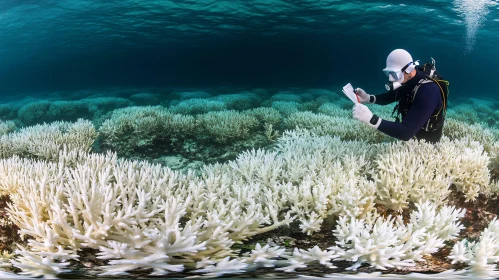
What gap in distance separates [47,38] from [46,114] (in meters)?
35.1

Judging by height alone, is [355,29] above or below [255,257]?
above

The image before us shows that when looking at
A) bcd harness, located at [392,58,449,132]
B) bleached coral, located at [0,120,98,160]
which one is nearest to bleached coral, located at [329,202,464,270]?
bcd harness, located at [392,58,449,132]

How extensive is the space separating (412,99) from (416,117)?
1.83 ft

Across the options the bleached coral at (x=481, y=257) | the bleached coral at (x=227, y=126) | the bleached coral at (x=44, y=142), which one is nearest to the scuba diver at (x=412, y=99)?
the bleached coral at (x=481, y=257)

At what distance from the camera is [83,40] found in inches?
1713

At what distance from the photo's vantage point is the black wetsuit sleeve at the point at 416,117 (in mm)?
3342

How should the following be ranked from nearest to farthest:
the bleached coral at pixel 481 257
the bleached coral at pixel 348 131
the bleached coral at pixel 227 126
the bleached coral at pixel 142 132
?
the bleached coral at pixel 481 257, the bleached coral at pixel 348 131, the bleached coral at pixel 142 132, the bleached coral at pixel 227 126

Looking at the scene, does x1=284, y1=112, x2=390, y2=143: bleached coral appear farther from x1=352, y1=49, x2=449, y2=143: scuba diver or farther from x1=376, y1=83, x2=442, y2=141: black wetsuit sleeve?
x1=376, y1=83, x2=442, y2=141: black wetsuit sleeve

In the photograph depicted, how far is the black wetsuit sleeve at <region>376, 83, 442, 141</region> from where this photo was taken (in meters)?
3.34

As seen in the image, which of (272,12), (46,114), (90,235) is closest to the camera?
(90,235)

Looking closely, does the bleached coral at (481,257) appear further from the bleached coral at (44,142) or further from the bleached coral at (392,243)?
the bleached coral at (44,142)

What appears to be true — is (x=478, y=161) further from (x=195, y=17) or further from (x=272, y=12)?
(x=195, y=17)

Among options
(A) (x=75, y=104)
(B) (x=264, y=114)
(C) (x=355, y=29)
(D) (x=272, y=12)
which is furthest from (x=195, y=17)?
(B) (x=264, y=114)

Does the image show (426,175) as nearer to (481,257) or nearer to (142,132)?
(481,257)
